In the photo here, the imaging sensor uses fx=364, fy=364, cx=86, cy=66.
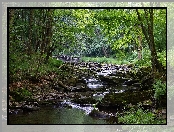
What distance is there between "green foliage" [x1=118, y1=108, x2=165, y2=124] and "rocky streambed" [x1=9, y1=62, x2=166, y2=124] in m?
0.10

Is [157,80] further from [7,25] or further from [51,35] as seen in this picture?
[7,25]

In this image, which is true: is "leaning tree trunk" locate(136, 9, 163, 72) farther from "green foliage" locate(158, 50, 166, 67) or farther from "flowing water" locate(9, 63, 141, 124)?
"flowing water" locate(9, 63, 141, 124)

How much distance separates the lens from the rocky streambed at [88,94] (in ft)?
17.7

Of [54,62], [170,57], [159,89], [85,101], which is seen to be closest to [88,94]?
[85,101]

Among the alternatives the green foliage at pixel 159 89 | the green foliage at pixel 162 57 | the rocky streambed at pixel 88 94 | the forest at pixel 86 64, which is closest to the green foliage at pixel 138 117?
the forest at pixel 86 64

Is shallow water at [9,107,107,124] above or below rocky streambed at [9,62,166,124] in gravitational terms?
below

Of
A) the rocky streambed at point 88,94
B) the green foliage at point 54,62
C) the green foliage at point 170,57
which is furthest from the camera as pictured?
the green foliage at point 54,62

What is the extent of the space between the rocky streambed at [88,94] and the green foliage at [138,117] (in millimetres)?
104

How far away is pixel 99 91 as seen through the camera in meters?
6.01

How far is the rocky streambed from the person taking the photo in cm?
541

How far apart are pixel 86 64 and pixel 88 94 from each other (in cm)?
67

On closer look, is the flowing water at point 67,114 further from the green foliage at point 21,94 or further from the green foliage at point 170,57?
the green foliage at point 170,57

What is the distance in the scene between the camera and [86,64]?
225 inches

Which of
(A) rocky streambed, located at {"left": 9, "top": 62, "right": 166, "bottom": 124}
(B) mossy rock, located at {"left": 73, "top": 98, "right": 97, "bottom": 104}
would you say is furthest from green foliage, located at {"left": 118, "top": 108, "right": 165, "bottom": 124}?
(B) mossy rock, located at {"left": 73, "top": 98, "right": 97, "bottom": 104}
